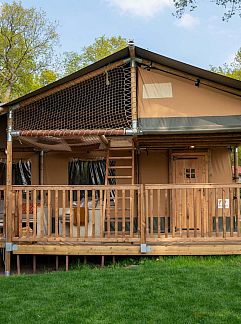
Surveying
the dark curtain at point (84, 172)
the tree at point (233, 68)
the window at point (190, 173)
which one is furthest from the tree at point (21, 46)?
the window at point (190, 173)

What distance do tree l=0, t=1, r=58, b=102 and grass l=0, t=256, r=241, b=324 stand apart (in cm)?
2844

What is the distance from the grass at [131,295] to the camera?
454 centimetres

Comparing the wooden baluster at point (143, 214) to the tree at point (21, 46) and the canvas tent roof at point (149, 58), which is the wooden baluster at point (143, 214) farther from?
the tree at point (21, 46)

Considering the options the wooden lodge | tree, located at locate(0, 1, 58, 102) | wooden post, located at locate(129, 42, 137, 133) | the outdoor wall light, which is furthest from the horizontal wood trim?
tree, located at locate(0, 1, 58, 102)

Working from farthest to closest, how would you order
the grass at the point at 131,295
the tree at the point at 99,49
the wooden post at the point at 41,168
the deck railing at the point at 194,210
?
the tree at the point at 99,49 < the wooden post at the point at 41,168 < the deck railing at the point at 194,210 < the grass at the point at 131,295

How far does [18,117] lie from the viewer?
26.0 ft

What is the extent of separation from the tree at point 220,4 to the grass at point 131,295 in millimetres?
4776

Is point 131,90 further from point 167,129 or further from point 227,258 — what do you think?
point 227,258

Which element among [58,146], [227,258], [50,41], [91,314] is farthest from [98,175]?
[50,41]

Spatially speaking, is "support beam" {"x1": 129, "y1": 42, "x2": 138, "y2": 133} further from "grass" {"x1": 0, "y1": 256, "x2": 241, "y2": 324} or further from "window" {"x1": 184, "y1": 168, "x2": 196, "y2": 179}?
"window" {"x1": 184, "y1": 168, "x2": 196, "y2": 179}

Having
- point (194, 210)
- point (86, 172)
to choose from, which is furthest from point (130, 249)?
point (86, 172)

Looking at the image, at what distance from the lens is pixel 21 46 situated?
34.5 m

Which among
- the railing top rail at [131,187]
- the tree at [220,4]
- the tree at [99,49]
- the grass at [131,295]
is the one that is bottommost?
the grass at [131,295]

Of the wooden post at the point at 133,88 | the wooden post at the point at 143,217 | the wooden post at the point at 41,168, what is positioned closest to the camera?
the wooden post at the point at 143,217
